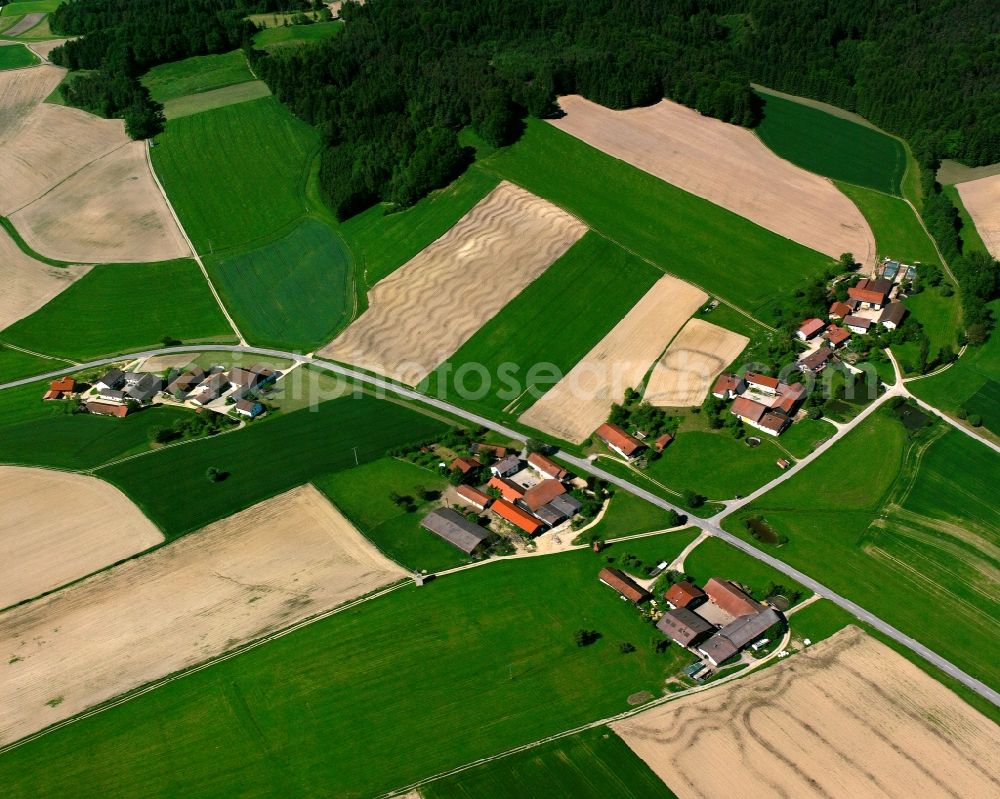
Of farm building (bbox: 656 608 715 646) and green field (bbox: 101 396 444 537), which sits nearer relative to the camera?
farm building (bbox: 656 608 715 646)

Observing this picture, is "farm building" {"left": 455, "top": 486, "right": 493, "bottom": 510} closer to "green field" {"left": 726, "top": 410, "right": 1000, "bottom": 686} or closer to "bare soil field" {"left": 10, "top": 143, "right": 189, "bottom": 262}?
"green field" {"left": 726, "top": 410, "right": 1000, "bottom": 686}

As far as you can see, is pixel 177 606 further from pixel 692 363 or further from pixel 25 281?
pixel 25 281

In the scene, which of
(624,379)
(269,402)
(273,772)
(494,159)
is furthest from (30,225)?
(273,772)

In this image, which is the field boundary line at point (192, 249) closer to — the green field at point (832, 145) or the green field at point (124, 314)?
the green field at point (124, 314)

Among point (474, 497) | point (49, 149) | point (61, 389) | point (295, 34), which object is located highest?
point (295, 34)

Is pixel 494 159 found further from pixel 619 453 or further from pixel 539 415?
pixel 619 453

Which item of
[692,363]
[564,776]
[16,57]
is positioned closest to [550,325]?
[692,363]

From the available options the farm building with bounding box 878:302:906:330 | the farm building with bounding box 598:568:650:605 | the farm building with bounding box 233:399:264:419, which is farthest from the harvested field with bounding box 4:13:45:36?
the farm building with bounding box 598:568:650:605
